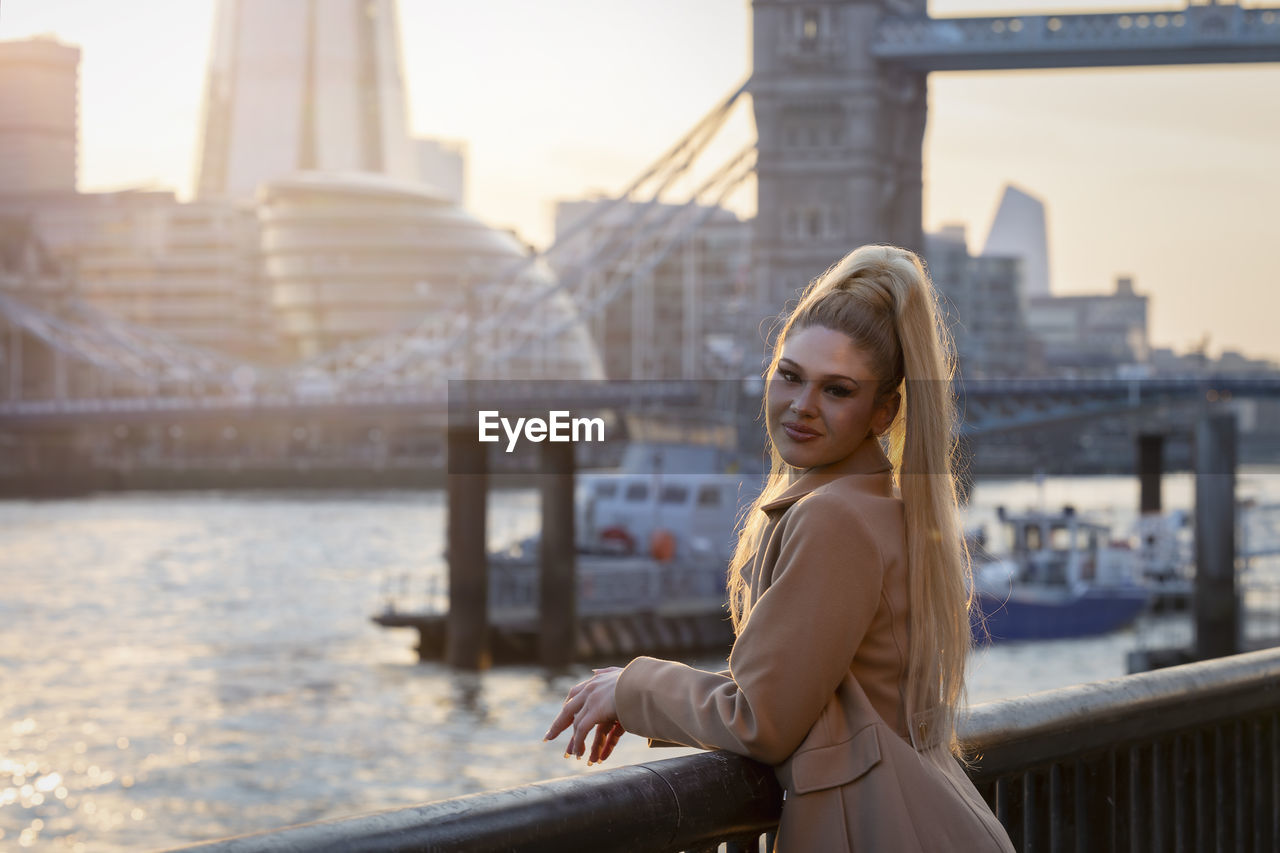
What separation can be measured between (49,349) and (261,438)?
44.8 ft

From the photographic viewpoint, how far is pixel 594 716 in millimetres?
1935

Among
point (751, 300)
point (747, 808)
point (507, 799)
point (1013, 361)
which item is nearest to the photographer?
point (507, 799)

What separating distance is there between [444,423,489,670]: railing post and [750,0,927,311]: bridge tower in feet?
115

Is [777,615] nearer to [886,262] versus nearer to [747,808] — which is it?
[747,808]

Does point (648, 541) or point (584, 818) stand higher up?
point (584, 818)

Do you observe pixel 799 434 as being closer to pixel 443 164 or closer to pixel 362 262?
pixel 362 262

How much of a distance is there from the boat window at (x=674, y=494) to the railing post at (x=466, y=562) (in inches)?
317

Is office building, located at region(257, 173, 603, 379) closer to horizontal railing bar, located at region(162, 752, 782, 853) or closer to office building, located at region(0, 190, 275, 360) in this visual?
office building, located at region(0, 190, 275, 360)

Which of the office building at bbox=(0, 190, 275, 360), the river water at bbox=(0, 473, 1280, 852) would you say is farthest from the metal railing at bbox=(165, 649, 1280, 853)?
the office building at bbox=(0, 190, 275, 360)

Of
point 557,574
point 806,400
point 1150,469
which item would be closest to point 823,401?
point 806,400

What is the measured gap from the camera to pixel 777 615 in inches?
70.4

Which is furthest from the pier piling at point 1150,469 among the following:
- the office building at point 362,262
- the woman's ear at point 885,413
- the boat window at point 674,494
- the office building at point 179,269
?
the office building at point 179,269

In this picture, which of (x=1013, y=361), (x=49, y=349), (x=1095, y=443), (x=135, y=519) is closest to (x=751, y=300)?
(x=135, y=519)

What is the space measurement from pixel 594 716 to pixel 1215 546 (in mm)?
16406
